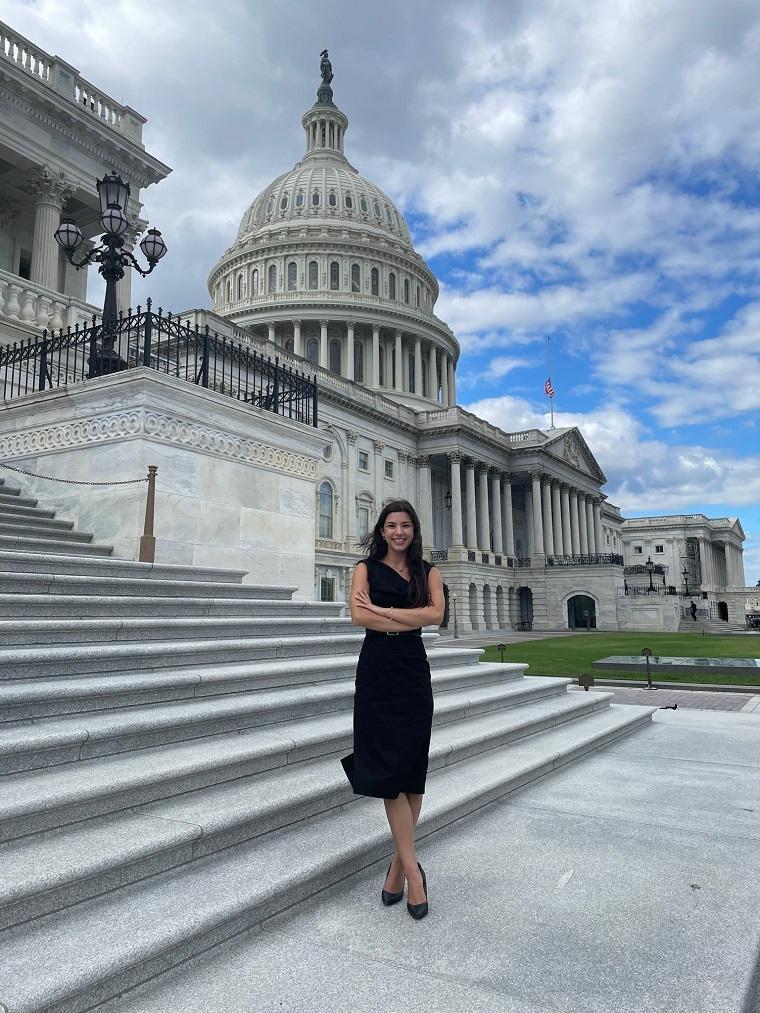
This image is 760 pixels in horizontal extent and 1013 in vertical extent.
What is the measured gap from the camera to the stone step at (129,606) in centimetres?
630

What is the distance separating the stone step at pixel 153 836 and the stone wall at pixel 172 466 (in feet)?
21.0

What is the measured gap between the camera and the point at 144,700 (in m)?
5.27

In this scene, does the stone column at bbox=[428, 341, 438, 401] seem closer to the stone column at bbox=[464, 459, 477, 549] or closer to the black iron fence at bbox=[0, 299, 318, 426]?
the stone column at bbox=[464, 459, 477, 549]

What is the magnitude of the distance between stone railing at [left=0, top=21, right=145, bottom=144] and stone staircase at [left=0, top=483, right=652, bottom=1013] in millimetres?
21936

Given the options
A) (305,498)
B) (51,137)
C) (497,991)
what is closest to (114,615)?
(497,991)

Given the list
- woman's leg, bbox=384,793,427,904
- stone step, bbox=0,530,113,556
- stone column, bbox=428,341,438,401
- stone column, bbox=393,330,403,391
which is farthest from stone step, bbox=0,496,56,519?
stone column, bbox=428,341,438,401

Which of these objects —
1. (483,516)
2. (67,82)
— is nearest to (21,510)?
(67,82)

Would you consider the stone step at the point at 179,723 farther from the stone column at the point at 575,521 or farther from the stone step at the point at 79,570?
the stone column at the point at 575,521

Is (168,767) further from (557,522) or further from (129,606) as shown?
(557,522)

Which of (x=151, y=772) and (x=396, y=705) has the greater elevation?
(x=396, y=705)

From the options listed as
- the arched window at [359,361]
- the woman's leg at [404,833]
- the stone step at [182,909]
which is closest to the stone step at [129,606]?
the stone step at [182,909]

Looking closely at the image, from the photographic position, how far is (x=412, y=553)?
13.9 ft

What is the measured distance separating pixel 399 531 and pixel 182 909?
85.8 inches

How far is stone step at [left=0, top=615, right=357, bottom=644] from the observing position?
5652mm
